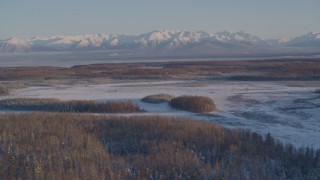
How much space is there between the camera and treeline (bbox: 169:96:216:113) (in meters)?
19.5

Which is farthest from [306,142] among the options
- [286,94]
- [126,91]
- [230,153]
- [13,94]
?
[13,94]

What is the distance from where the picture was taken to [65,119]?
50.7 feet

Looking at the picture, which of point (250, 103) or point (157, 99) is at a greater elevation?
point (157, 99)

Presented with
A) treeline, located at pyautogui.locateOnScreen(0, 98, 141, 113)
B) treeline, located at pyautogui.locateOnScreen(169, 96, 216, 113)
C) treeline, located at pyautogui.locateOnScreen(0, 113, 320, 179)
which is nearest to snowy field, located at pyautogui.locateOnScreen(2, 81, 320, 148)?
treeline, located at pyautogui.locateOnScreen(169, 96, 216, 113)

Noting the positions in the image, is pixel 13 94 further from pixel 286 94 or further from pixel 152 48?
pixel 152 48

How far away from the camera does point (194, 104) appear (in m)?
20.1

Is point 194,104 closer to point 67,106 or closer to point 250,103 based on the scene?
point 250,103

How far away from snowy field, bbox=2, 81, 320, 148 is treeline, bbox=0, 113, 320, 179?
206cm

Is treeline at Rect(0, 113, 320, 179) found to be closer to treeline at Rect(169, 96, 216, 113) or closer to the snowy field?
the snowy field

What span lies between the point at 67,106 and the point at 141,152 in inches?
362

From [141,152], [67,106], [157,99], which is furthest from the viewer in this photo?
[157,99]

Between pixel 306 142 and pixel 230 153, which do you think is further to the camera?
pixel 306 142

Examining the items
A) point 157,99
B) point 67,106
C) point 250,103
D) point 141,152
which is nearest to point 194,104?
point 157,99

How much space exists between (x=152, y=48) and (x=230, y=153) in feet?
602
